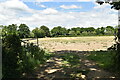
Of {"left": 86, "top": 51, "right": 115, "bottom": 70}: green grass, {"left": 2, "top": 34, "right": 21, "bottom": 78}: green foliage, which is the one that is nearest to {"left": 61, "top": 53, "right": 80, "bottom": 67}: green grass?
{"left": 86, "top": 51, "right": 115, "bottom": 70}: green grass

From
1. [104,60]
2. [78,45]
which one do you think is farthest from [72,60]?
[78,45]

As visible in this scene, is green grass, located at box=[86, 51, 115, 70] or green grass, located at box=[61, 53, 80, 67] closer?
green grass, located at box=[86, 51, 115, 70]

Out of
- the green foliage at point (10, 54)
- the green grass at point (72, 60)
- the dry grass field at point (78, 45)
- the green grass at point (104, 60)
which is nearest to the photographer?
the green foliage at point (10, 54)

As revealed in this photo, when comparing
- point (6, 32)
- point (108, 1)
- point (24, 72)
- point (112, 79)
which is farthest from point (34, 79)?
point (108, 1)

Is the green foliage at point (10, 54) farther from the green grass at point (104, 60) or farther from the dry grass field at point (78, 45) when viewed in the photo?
→ the dry grass field at point (78, 45)

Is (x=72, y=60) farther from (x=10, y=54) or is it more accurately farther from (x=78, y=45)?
(x=78, y=45)

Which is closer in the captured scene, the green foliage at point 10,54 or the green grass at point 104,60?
the green foliage at point 10,54

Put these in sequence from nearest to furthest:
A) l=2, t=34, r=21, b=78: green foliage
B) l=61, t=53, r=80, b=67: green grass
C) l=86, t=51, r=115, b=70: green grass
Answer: l=2, t=34, r=21, b=78: green foliage, l=86, t=51, r=115, b=70: green grass, l=61, t=53, r=80, b=67: green grass

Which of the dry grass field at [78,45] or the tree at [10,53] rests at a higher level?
the tree at [10,53]

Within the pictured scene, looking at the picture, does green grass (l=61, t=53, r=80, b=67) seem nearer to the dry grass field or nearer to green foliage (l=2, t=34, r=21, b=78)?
green foliage (l=2, t=34, r=21, b=78)

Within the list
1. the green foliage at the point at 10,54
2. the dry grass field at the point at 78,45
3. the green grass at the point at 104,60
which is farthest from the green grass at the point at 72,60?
the dry grass field at the point at 78,45

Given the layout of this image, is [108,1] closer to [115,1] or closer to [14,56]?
[115,1]

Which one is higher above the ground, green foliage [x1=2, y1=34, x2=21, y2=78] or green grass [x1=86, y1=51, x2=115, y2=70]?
green foliage [x1=2, y1=34, x2=21, y2=78]

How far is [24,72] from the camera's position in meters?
6.20
